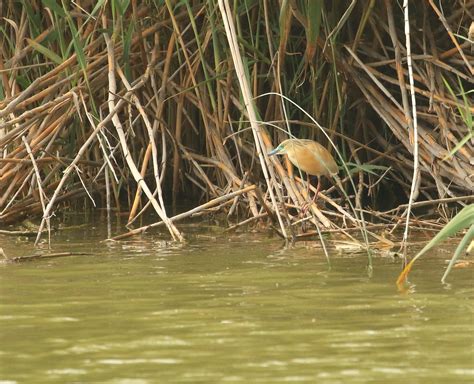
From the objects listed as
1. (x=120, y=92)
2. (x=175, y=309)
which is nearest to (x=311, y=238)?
(x=120, y=92)

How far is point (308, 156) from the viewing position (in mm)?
5465

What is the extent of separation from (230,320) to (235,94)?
2.95 meters

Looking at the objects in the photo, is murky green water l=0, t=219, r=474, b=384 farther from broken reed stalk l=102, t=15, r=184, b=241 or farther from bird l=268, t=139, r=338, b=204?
bird l=268, t=139, r=338, b=204

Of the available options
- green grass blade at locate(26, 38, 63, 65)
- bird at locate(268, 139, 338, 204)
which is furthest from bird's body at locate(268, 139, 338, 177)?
green grass blade at locate(26, 38, 63, 65)

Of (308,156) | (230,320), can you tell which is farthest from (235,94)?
(230,320)

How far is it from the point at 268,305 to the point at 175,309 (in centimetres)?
29

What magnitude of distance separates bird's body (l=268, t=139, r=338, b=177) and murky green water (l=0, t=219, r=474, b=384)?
0.54 m

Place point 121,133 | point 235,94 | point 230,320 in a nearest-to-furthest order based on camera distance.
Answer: point 230,320
point 121,133
point 235,94

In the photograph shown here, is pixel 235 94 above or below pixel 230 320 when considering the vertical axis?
above

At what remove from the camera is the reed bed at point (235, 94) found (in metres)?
5.90

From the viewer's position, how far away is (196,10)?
6.13 meters

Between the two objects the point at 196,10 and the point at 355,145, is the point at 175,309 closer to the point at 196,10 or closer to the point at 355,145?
A: the point at 196,10

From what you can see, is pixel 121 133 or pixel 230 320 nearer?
pixel 230 320

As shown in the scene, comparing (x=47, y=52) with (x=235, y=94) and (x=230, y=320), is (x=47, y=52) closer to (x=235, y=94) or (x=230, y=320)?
(x=235, y=94)
